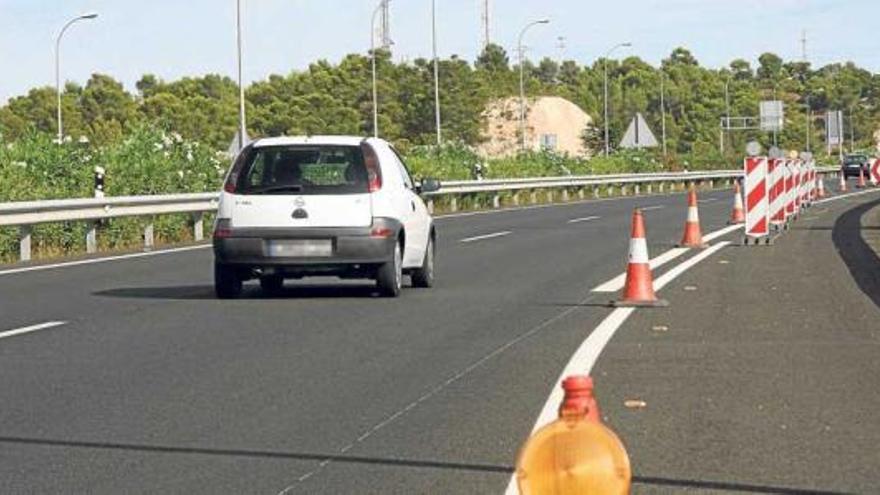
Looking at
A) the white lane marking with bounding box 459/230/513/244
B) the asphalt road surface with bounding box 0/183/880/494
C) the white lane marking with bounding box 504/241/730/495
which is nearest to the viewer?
the asphalt road surface with bounding box 0/183/880/494

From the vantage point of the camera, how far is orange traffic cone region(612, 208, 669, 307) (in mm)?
14992

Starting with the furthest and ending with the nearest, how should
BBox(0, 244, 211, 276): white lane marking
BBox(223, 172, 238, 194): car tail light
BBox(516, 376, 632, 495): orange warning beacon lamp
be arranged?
BBox(0, 244, 211, 276): white lane marking, BBox(223, 172, 238, 194): car tail light, BBox(516, 376, 632, 495): orange warning beacon lamp

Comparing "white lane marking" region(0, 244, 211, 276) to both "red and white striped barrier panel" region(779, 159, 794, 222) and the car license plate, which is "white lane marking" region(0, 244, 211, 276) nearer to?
the car license plate

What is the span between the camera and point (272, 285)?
18.1m

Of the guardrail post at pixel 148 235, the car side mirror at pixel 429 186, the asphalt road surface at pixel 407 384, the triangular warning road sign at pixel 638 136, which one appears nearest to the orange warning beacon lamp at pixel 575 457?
the asphalt road surface at pixel 407 384

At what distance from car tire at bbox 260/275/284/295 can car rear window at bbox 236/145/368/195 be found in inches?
52.5

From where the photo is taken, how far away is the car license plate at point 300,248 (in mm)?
16109

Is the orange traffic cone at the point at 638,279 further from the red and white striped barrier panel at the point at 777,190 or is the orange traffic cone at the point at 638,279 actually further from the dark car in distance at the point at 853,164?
the dark car in distance at the point at 853,164

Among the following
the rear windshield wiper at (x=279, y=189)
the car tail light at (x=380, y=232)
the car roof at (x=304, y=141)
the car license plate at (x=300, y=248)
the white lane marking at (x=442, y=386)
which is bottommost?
the white lane marking at (x=442, y=386)

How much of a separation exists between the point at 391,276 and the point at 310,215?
0.94 meters

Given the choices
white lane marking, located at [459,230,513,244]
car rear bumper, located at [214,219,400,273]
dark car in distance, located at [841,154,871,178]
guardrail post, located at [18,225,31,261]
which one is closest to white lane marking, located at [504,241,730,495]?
car rear bumper, located at [214,219,400,273]

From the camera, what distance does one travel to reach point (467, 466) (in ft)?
25.4

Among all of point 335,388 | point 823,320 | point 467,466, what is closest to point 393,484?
point 467,466

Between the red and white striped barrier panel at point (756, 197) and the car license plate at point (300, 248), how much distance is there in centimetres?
955
